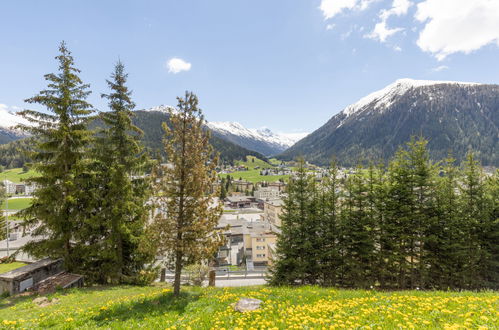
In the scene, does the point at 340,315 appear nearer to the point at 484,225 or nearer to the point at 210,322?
the point at 210,322

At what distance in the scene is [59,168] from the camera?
17.9 metres

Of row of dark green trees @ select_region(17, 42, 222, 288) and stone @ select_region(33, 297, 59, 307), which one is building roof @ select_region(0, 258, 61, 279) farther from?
stone @ select_region(33, 297, 59, 307)

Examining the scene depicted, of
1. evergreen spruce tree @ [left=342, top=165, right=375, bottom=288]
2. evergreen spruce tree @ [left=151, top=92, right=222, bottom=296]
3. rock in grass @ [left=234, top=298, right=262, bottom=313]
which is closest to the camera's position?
rock in grass @ [left=234, top=298, right=262, bottom=313]

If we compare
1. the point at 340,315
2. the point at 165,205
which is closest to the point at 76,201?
the point at 165,205

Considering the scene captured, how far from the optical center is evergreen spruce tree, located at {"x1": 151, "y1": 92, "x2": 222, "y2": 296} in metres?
11.1

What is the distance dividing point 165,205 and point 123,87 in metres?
13.1

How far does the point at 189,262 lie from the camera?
11.8m

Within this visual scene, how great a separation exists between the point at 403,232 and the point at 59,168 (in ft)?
98.6

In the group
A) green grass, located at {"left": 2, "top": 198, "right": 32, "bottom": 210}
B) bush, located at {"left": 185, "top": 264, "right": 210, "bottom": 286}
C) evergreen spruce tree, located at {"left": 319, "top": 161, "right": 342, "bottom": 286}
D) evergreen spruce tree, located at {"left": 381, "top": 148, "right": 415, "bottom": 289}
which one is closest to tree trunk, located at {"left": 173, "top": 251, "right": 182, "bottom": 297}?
bush, located at {"left": 185, "top": 264, "right": 210, "bottom": 286}

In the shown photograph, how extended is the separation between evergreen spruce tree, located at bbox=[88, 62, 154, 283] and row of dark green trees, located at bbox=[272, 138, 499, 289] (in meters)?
13.0

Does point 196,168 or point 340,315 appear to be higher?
point 196,168

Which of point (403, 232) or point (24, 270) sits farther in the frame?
point (403, 232)

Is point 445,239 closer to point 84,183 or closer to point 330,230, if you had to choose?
point 330,230

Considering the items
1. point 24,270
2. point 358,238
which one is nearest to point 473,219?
point 358,238
